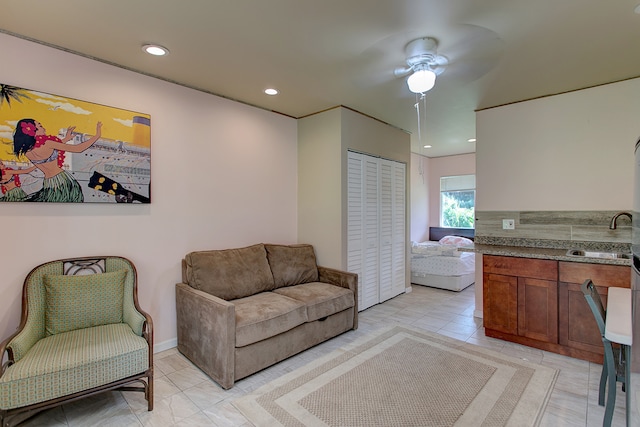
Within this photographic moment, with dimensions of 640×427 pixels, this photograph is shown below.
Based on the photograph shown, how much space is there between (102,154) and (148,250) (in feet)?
2.87

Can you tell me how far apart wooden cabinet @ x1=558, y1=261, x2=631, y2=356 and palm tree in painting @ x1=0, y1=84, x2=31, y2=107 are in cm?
442

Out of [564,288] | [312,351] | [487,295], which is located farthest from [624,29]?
[312,351]

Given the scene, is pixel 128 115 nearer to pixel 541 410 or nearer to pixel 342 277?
pixel 342 277

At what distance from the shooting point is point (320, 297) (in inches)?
118

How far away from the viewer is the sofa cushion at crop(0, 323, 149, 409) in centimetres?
161

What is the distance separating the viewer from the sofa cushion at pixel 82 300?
84.8 inches

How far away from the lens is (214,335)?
2.37m

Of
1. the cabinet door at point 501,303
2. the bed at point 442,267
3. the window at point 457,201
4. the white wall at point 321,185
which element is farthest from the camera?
the window at point 457,201

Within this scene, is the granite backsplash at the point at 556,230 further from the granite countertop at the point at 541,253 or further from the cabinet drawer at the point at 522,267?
the cabinet drawer at the point at 522,267

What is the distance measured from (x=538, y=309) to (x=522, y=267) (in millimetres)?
397

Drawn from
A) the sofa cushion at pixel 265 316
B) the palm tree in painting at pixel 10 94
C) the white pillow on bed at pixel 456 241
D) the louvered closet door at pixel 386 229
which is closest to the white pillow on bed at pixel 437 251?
the white pillow on bed at pixel 456 241

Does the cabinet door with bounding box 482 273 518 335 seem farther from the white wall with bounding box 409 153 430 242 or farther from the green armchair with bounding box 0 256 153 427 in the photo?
the white wall with bounding box 409 153 430 242

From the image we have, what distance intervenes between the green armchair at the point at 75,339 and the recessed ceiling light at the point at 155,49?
1.62 metres

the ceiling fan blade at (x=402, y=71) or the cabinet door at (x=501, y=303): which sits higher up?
the ceiling fan blade at (x=402, y=71)
